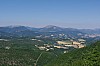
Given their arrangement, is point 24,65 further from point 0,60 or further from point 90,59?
point 90,59

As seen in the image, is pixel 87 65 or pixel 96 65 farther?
pixel 87 65

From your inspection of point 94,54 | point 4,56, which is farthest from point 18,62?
point 94,54

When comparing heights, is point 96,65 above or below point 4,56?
above

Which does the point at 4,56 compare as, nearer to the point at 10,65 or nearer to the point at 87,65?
the point at 10,65

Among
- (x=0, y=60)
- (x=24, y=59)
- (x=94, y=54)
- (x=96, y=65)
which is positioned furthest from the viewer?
(x=24, y=59)

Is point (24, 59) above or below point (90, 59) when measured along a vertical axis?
below

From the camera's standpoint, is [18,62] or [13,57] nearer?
[18,62]

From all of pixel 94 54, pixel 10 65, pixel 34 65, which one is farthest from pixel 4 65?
pixel 94 54

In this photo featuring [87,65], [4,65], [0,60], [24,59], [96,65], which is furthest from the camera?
[24,59]

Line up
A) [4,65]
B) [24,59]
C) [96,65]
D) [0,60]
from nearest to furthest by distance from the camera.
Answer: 1. [96,65]
2. [4,65]
3. [0,60]
4. [24,59]
